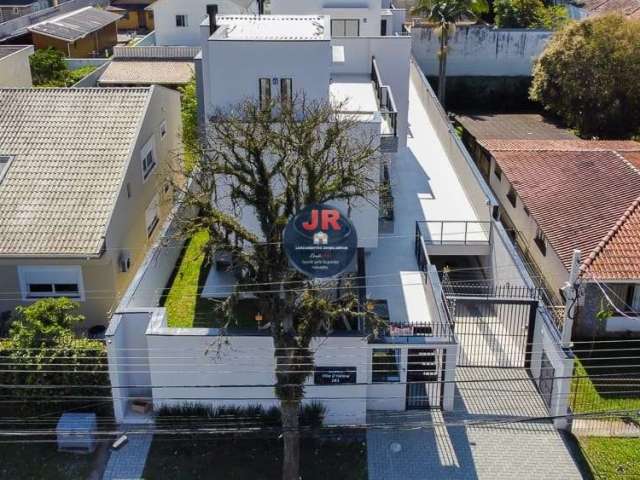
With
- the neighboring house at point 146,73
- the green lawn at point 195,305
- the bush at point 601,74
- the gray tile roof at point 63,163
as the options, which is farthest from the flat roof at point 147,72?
the bush at point 601,74

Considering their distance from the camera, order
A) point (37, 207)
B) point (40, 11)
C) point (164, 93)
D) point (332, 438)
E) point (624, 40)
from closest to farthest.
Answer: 1. point (332, 438)
2. point (37, 207)
3. point (164, 93)
4. point (624, 40)
5. point (40, 11)

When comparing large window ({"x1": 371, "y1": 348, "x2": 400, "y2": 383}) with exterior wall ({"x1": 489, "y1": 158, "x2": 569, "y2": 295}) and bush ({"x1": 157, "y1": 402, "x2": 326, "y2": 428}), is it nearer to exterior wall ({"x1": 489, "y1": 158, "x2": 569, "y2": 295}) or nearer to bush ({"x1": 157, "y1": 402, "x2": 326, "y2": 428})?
bush ({"x1": 157, "y1": 402, "x2": 326, "y2": 428})

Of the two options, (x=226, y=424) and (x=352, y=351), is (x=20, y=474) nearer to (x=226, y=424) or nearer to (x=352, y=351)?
(x=226, y=424)

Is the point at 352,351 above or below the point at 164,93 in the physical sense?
below

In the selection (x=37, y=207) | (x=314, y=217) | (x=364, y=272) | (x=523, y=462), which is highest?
(x=314, y=217)

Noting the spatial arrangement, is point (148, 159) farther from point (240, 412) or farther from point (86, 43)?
point (86, 43)

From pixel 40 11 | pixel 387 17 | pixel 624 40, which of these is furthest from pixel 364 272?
pixel 40 11

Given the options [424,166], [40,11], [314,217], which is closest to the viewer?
[314,217]
